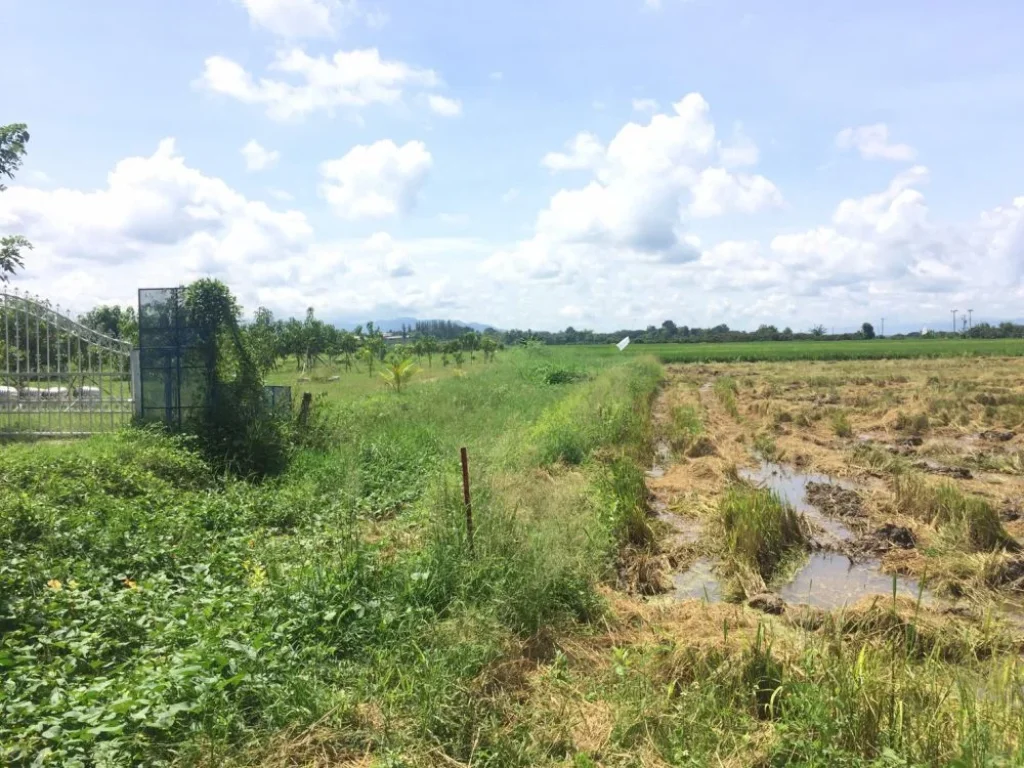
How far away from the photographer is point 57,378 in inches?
418

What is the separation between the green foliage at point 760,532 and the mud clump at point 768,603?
0.65m

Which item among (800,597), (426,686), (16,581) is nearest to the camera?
(426,686)

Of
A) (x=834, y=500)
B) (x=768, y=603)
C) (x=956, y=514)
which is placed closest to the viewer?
(x=768, y=603)

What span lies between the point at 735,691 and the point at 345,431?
29.6 feet

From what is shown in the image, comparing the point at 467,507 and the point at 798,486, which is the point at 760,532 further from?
the point at 798,486

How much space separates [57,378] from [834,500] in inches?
471

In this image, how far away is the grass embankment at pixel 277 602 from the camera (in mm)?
3371

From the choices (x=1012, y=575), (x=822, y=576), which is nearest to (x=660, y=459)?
(x=822, y=576)

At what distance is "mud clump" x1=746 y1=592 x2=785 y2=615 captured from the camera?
5820mm

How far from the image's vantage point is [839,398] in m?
22.7

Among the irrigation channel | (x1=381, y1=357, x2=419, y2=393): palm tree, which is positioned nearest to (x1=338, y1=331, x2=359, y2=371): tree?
(x1=381, y1=357, x2=419, y2=393): palm tree

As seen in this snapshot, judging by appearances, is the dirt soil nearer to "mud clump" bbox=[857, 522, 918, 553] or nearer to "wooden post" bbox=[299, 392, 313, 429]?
"mud clump" bbox=[857, 522, 918, 553]

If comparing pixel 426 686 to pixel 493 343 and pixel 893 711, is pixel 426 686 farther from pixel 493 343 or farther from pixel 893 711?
pixel 493 343

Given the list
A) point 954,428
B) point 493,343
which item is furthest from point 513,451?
point 493,343
